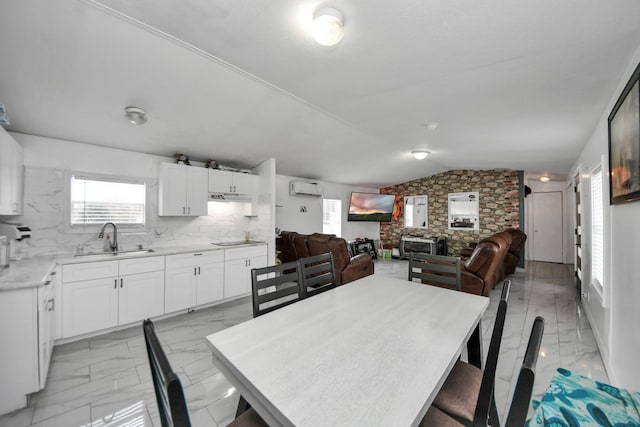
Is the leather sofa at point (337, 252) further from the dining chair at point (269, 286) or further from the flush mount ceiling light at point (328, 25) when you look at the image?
the flush mount ceiling light at point (328, 25)

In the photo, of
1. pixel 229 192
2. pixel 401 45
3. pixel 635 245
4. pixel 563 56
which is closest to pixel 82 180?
pixel 229 192

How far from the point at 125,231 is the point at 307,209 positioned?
369 cm

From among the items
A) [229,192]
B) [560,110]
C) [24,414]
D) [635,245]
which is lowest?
[24,414]

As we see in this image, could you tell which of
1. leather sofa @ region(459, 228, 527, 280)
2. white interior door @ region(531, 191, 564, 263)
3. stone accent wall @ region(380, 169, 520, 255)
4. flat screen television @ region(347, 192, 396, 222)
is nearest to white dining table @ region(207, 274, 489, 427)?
leather sofa @ region(459, 228, 527, 280)

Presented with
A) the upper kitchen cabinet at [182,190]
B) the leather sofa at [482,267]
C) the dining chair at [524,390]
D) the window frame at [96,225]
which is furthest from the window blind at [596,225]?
the window frame at [96,225]

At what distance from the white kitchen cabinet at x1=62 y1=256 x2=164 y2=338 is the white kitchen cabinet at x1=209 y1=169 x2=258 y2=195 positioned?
1.33 meters

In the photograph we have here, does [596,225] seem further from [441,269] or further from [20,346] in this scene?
[20,346]

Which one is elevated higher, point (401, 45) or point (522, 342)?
point (401, 45)

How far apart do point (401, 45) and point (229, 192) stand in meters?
3.23

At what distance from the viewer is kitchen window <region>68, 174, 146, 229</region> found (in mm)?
3100

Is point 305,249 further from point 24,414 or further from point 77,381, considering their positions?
point 24,414

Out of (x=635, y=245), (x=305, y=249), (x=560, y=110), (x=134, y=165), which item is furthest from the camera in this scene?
(x=305, y=249)

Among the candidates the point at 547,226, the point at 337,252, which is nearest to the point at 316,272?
the point at 337,252

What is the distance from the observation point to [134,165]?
3.51m
